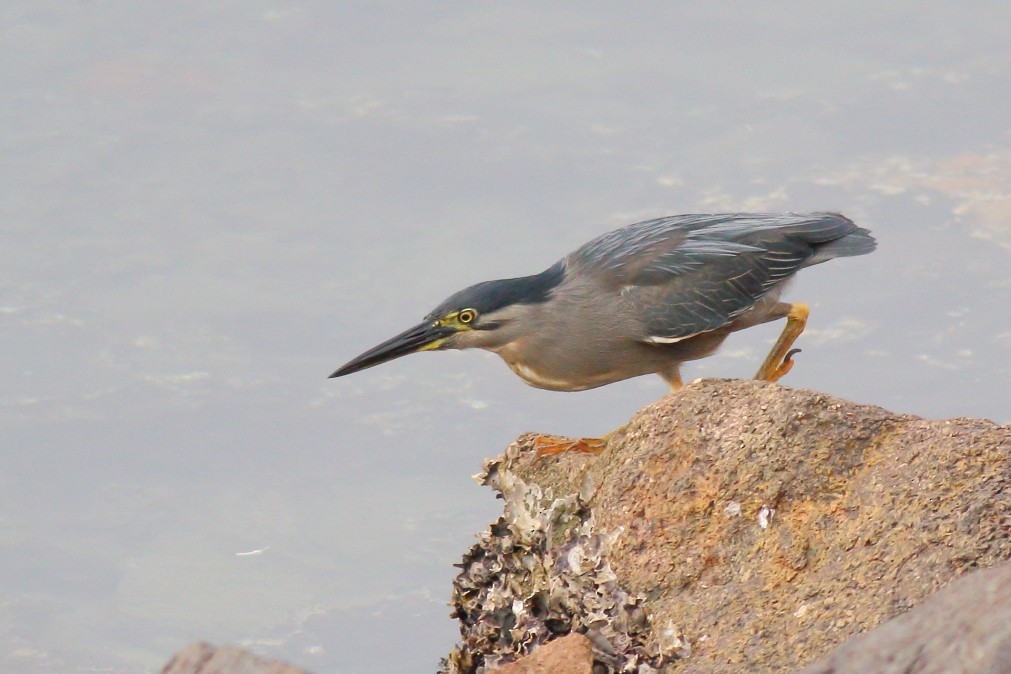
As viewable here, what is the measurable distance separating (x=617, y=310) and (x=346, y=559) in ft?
209

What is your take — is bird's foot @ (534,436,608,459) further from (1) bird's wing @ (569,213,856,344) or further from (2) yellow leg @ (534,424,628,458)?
(1) bird's wing @ (569,213,856,344)

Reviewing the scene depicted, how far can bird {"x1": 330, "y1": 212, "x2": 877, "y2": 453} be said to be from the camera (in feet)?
22.6

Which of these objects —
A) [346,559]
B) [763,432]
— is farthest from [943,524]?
[346,559]

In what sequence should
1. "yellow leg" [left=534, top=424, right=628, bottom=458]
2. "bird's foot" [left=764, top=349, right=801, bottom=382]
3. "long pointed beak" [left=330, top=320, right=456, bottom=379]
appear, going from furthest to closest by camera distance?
"bird's foot" [left=764, top=349, right=801, bottom=382], "long pointed beak" [left=330, top=320, right=456, bottom=379], "yellow leg" [left=534, top=424, right=628, bottom=458]

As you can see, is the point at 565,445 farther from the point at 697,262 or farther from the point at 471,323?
the point at 697,262

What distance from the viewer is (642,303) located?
7195 millimetres

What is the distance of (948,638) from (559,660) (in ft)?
4.40

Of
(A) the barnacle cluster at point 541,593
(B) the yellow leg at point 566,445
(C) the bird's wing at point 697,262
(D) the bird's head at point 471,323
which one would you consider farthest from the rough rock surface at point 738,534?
(C) the bird's wing at point 697,262

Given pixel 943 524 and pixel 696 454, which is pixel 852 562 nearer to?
pixel 943 524

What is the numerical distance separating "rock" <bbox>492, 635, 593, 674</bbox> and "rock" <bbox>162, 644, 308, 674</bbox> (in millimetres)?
674

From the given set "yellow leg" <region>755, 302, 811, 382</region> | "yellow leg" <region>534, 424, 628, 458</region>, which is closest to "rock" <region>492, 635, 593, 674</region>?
"yellow leg" <region>534, 424, 628, 458</region>

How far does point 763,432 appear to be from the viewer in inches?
176

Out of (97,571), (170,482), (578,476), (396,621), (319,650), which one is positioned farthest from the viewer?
(170,482)

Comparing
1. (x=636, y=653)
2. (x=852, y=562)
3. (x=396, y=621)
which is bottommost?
(x=396, y=621)
